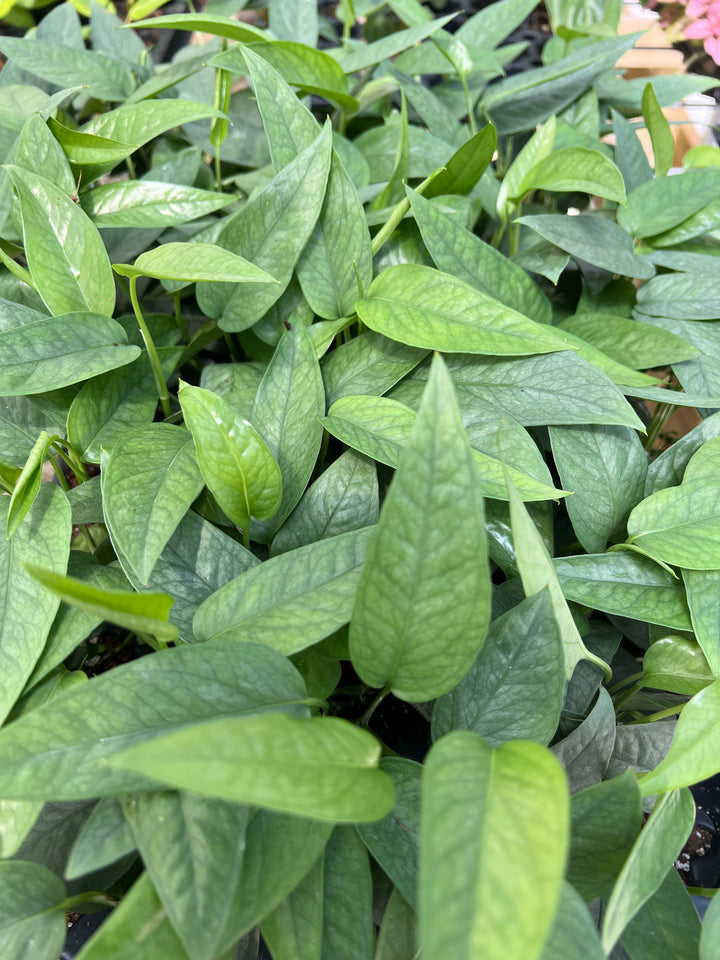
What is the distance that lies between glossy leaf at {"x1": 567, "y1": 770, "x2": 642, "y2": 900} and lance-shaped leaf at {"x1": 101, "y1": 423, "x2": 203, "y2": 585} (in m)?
0.28

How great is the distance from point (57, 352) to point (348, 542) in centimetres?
26

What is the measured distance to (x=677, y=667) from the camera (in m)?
0.48

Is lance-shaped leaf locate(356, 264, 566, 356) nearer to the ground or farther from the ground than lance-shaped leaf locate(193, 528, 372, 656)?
farther from the ground

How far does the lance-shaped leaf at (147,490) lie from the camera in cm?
41

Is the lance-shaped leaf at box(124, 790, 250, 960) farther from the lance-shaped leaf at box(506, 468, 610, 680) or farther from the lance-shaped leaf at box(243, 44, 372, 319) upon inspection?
the lance-shaped leaf at box(243, 44, 372, 319)

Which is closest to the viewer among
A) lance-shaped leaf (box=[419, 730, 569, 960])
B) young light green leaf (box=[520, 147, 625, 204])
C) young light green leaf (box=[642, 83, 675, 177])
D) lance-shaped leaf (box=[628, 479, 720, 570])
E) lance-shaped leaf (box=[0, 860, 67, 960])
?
lance-shaped leaf (box=[419, 730, 569, 960])

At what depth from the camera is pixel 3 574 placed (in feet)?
1.48

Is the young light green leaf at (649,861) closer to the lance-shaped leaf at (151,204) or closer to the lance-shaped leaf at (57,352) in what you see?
the lance-shaped leaf at (57,352)

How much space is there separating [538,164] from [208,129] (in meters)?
0.41

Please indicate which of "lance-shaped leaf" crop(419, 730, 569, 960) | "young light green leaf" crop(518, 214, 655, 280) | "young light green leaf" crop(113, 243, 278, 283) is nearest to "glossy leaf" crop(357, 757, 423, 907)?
"lance-shaped leaf" crop(419, 730, 569, 960)

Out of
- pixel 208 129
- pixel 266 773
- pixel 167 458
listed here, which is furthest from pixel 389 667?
pixel 208 129

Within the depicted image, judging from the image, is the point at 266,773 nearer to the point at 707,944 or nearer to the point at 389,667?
the point at 389,667

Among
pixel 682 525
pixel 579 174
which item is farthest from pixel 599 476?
pixel 579 174

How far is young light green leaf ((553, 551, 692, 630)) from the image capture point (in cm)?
48
